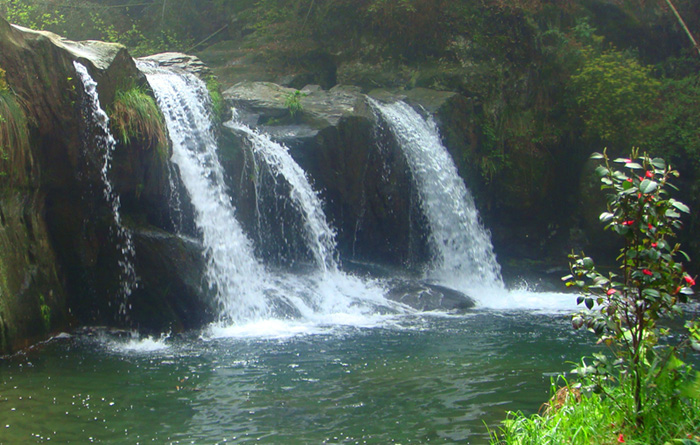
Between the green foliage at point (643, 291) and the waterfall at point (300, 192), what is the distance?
307 inches

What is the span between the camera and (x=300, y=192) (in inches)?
441

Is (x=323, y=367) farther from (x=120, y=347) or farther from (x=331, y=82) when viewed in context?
(x=331, y=82)

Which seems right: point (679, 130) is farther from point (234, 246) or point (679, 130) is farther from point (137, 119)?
point (137, 119)

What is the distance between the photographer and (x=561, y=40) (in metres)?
15.4

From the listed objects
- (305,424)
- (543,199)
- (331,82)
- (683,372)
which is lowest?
(305,424)

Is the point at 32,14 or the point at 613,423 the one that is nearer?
the point at 613,423

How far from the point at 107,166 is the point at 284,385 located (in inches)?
154

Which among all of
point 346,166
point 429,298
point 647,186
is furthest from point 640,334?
point 346,166

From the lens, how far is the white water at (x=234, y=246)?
9320 millimetres

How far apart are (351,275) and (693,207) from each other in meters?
7.24

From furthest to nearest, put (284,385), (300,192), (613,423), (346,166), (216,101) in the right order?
1. (346,166)
2. (300,192)
3. (216,101)
4. (284,385)
5. (613,423)

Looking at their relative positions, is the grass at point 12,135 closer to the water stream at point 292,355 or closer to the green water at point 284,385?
the water stream at point 292,355

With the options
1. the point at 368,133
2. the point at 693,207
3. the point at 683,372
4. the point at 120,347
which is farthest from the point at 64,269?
the point at 693,207

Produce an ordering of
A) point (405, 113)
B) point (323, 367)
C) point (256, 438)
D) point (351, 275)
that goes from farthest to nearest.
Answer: point (405, 113) → point (351, 275) → point (323, 367) → point (256, 438)
